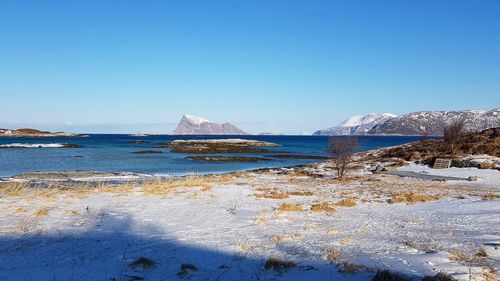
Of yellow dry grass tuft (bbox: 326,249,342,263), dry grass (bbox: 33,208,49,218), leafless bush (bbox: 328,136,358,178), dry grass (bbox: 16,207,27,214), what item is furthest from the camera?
leafless bush (bbox: 328,136,358,178)

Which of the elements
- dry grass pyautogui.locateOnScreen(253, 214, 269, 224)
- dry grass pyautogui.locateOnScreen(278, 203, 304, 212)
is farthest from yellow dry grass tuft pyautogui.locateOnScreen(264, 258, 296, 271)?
dry grass pyautogui.locateOnScreen(278, 203, 304, 212)

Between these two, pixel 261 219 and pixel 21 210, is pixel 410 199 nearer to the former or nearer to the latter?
pixel 261 219

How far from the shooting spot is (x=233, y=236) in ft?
35.1

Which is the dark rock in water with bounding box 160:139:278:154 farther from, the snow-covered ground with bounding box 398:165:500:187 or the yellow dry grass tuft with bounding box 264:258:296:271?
the yellow dry grass tuft with bounding box 264:258:296:271

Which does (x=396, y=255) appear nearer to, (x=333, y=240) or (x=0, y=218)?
(x=333, y=240)

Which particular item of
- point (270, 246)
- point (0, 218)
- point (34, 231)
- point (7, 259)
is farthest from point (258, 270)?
point (0, 218)

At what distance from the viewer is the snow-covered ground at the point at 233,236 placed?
301 inches

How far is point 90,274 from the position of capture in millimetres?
7539

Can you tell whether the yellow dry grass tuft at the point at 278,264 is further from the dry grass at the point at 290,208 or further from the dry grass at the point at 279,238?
the dry grass at the point at 290,208

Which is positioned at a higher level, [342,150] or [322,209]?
[342,150]

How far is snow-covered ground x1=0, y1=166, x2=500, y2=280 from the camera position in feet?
25.1

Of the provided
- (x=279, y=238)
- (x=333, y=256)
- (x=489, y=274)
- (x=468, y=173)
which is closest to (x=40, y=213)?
(x=279, y=238)

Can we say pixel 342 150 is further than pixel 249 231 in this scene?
Yes

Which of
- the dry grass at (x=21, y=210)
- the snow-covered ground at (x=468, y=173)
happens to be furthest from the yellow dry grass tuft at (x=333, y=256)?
the snow-covered ground at (x=468, y=173)
